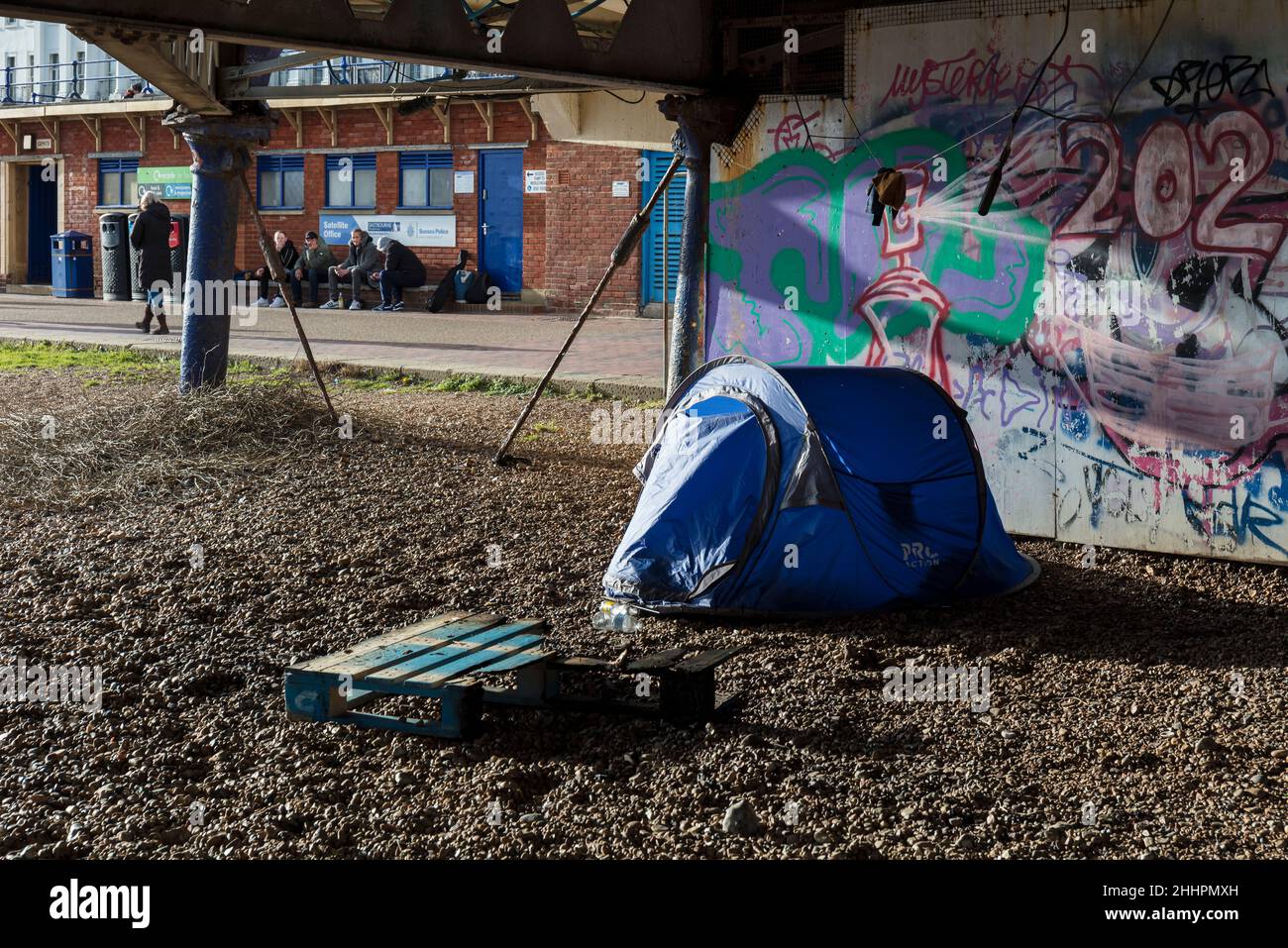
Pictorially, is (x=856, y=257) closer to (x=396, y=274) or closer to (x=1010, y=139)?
(x=1010, y=139)

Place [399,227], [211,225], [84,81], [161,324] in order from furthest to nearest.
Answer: [84,81], [399,227], [161,324], [211,225]

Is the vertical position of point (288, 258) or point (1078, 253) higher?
point (288, 258)

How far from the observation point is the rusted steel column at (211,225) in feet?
37.4

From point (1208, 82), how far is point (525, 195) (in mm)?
18948

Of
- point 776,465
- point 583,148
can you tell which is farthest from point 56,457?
point 583,148

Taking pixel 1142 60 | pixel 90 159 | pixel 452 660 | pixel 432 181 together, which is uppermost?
pixel 90 159

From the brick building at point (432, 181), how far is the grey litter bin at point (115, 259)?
2.29m

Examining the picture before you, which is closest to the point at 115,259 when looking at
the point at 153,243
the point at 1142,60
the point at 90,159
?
the point at 153,243

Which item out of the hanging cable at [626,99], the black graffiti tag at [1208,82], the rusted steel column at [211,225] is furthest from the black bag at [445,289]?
the black graffiti tag at [1208,82]

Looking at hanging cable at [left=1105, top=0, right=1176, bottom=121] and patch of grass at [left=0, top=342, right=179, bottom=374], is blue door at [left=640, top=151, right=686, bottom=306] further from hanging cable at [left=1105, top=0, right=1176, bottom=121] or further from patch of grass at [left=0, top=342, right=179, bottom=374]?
hanging cable at [left=1105, top=0, right=1176, bottom=121]

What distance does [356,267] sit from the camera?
84.9ft

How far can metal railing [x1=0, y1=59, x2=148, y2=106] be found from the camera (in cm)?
3391
